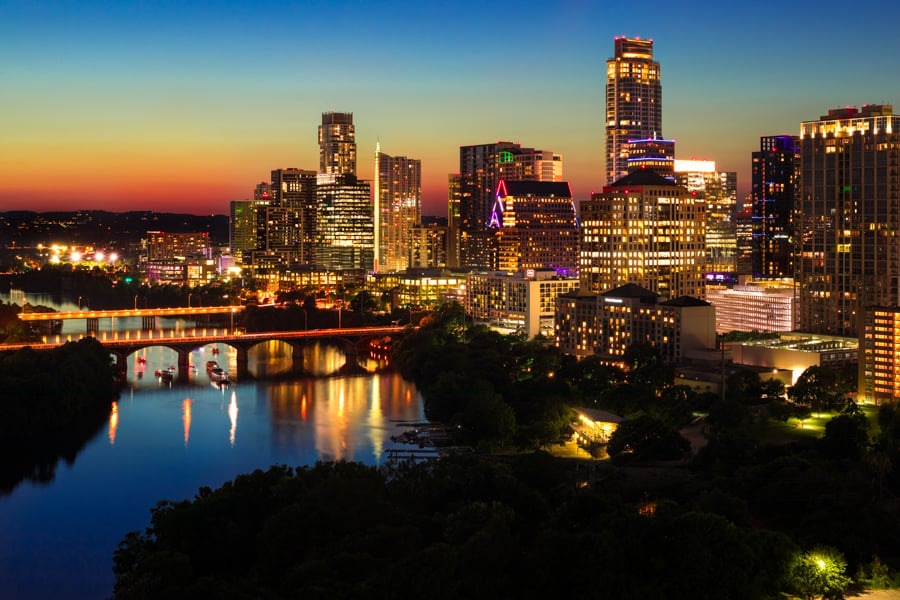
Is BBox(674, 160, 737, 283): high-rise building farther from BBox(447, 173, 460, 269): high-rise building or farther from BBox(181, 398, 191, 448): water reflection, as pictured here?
BBox(181, 398, 191, 448): water reflection

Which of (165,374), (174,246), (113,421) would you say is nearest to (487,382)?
(113,421)

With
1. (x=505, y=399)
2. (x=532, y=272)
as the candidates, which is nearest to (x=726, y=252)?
(x=532, y=272)

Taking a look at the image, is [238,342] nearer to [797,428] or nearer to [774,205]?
[797,428]

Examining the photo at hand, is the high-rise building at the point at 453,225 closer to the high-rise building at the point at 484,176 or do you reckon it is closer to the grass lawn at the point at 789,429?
the high-rise building at the point at 484,176

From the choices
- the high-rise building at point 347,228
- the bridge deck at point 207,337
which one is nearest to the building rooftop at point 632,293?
the bridge deck at point 207,337

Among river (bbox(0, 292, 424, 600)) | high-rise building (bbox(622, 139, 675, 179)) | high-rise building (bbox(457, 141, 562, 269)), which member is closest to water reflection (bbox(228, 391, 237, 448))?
river (bbox(0, 292, 424, 600))

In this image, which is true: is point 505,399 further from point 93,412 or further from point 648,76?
point 648,76
